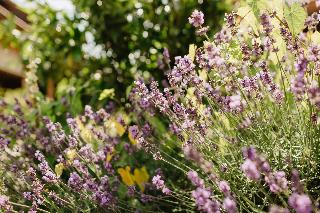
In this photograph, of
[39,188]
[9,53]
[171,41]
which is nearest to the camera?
[39,188]

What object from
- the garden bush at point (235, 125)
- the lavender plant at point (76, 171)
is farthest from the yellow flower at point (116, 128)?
the garden bush at point (235, 125)

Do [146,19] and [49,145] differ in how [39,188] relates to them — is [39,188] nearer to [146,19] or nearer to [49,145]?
[49,145]

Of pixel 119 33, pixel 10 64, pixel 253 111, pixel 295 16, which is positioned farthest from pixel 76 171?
pixel 10 64

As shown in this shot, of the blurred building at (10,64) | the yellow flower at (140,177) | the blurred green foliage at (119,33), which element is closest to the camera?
the yellow flower at (140,177)

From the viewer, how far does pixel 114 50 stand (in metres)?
4.77

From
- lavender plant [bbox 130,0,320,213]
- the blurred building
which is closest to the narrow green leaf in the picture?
lavender plant [bbox 130,0,320,213]

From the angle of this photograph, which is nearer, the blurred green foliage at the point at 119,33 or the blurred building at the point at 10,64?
the blurred green foliage at the point at 119,33

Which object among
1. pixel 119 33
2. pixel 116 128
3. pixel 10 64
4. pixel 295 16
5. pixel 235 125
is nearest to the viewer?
pixel 295 16

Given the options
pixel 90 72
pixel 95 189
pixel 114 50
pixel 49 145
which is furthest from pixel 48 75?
pixel 95 189

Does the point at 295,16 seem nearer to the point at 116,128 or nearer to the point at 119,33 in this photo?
the point at 116,128

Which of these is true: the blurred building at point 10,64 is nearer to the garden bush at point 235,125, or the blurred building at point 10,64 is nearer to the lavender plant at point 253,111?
the garden bush at point 235,125

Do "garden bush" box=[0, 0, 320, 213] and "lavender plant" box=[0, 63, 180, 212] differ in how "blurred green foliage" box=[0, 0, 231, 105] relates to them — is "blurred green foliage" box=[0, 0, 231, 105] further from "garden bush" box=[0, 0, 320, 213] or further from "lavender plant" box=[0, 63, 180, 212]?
"garden bush" box=[0, 0, 320, 213]

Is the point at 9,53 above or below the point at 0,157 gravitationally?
above

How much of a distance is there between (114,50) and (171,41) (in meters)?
0.67
